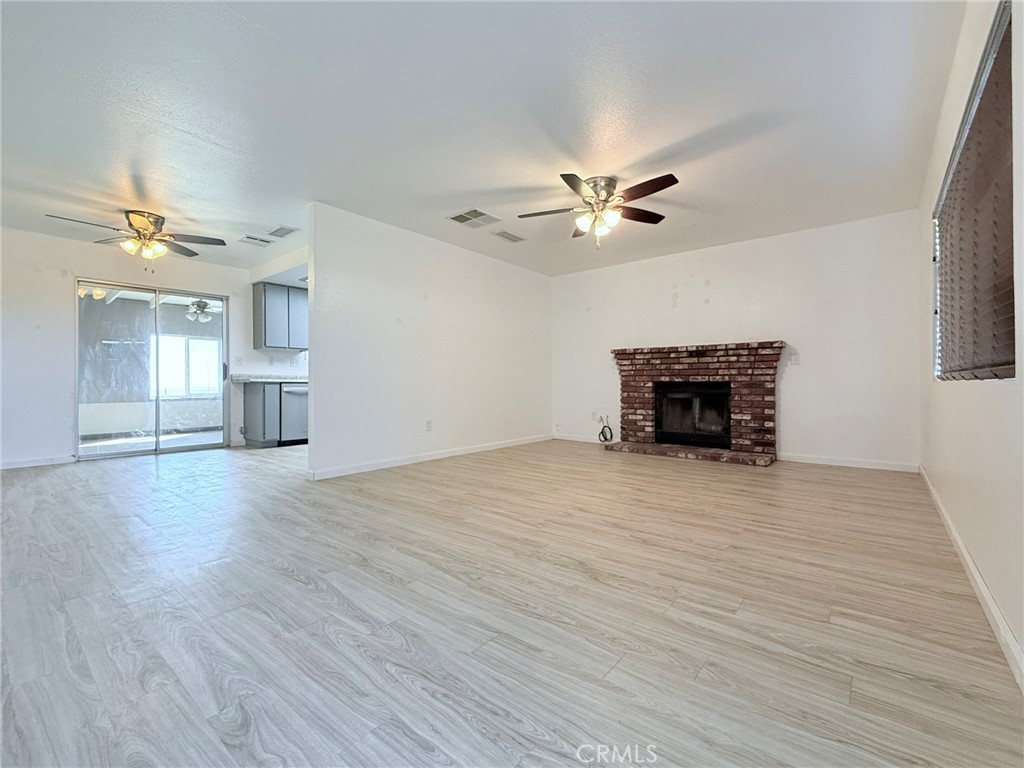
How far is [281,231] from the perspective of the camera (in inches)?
203

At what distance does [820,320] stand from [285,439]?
24.3 ft

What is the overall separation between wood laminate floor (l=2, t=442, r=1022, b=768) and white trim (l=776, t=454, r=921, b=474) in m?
1.75

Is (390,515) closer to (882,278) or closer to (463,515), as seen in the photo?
(463,515)

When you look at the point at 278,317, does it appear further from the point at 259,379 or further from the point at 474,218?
the point at 474,218

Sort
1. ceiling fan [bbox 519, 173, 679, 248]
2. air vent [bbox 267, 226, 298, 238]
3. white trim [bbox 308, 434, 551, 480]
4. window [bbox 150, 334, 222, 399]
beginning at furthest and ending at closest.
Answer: window [bbox 150, 334, 222, 399] → air vent [bbox 267, 226, 298, 238] → white trim [bbox 308, 434, 551, 480] → ceiling fan [bbox 519, 173, 679, 248]

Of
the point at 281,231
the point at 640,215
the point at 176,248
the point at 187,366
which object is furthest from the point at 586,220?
the point at 187,366

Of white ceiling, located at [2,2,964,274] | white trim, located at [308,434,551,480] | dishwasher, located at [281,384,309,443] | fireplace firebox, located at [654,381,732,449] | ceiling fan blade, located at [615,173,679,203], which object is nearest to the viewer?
white ceiling, located at [2,2,964,274]

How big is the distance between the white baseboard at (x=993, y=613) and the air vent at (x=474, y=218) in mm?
4324

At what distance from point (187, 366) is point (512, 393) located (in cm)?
480

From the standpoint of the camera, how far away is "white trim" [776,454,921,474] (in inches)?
176

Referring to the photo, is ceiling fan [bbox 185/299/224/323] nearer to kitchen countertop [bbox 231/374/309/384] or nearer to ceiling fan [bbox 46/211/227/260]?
kitchen countertop [bbox 231/374/309/384]

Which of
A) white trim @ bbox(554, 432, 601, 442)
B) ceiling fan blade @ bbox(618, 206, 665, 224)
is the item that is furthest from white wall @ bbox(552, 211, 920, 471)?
ceiling fan blade @ bbox(618, 206, 665, 224)

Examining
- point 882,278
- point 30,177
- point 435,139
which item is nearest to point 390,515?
point 435,139

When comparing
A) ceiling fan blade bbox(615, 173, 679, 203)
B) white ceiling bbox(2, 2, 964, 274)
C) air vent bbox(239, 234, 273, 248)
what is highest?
air vent bbox(239, 234, 273, 248)
